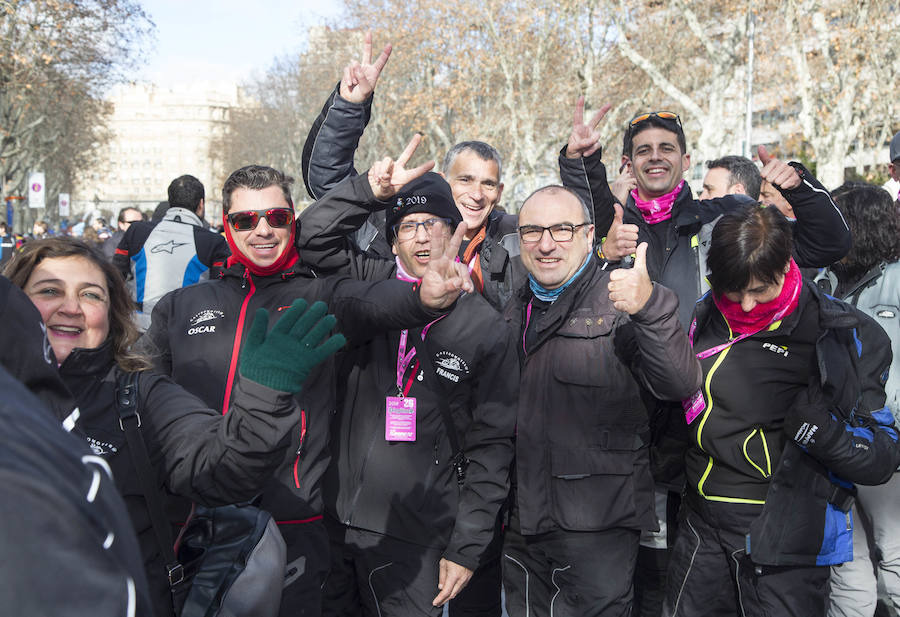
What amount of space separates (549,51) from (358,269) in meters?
27.1

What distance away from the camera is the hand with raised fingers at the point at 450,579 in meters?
3.06

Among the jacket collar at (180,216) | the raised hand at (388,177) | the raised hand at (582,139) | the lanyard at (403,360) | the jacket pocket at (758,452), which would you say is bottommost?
the jacket pocket at (758,452)

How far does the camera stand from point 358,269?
11.5ft

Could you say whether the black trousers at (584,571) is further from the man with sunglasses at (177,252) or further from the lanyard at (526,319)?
the man with sunglasses at (177,252)

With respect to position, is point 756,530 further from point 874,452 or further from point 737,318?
point 737,318

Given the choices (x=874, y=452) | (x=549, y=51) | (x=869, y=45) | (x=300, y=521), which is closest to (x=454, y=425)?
(x=300, y=521)

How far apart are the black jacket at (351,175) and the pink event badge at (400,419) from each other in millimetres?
722

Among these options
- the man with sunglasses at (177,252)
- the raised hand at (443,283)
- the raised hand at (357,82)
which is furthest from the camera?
the man with sunglasses at (177,252)

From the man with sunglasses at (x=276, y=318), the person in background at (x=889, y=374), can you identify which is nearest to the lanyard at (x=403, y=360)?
the man with sunglasses at (x=276, y=318)

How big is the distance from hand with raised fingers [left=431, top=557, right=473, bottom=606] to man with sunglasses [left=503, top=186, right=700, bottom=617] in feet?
0.92

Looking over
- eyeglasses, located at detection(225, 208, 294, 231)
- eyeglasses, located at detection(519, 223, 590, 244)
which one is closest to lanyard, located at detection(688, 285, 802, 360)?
eyeglasses, located at detection(519, 223, 590, 244)

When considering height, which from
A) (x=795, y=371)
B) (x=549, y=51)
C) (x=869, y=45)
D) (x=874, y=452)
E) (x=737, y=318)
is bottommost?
(x=874, y=452)

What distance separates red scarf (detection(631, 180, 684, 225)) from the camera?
4070mm

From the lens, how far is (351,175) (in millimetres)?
3781
